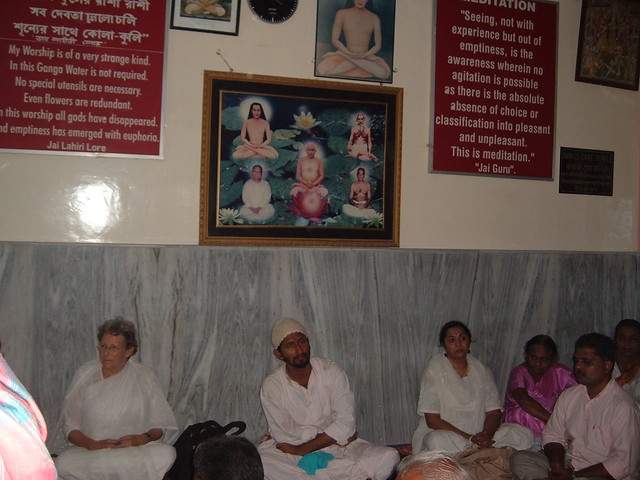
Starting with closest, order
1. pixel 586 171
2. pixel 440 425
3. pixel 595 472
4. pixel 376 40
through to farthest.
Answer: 1. pixel 595 472
2. pixel 440 425
3. pixel 376 40
4. pixel 586 171

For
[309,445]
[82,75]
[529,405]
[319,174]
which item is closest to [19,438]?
[309,445]

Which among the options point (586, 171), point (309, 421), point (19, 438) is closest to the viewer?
point (19, 438)

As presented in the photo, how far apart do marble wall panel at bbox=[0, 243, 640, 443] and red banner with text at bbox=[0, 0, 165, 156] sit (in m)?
0.76

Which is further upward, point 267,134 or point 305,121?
point 305,121

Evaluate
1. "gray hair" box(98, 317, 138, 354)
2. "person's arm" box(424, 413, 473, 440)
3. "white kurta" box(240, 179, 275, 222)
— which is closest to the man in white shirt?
"person's arm" box(424, 413, 473, 440)

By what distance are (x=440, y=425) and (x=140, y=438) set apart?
206 cm

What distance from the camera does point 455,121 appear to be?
200 inches

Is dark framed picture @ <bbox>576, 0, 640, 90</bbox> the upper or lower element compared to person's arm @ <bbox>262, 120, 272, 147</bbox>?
upper

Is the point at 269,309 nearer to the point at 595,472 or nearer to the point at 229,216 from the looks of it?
the point at 229,216

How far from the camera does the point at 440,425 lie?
4.45m

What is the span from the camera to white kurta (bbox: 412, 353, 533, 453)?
4.48m

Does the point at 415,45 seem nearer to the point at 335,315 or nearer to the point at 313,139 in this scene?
the point at 313,139

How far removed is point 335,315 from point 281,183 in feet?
3.55

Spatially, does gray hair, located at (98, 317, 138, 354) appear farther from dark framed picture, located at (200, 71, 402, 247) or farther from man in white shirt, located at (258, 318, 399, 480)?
man in white shirt, located at (258, 318, 399, 480)
